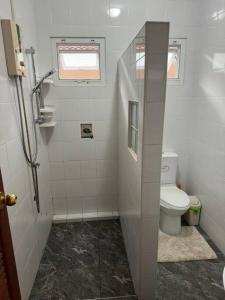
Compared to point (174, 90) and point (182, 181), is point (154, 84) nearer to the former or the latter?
point (174, 90)

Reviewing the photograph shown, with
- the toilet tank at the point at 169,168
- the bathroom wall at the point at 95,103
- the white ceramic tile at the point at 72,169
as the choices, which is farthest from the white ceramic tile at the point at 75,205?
the toilet tank at the point at 169,168

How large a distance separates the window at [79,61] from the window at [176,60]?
802 mm

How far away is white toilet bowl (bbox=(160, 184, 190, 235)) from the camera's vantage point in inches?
81.8

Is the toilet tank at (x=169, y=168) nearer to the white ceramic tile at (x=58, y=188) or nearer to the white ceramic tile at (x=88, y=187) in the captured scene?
the white ceramic tile at (x=88, y=187)

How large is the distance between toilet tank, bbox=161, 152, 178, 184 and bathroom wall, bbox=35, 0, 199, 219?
0.58 ft

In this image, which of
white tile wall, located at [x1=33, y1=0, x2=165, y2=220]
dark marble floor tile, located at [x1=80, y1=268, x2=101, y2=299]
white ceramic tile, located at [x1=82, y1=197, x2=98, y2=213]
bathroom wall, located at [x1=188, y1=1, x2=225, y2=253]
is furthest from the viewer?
white ceramic tile, located at [x1=82, y1=197, x2=98, y2=213]

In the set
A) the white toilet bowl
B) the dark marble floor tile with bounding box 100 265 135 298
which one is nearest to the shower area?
the dark marble floor tile with bounding box 100 265 135 298

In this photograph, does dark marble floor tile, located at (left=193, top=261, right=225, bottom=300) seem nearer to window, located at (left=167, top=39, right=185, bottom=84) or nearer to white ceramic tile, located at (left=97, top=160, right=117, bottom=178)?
white ceramic tile, located at (left=97, top=160, right=117, bottom=178)

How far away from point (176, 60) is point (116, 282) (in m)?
2.39

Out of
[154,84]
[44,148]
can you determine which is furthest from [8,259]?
[44,148]

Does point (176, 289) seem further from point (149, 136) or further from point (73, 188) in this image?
point (73, 188)

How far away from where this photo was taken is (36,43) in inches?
81.5

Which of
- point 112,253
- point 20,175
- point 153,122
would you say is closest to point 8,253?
point 20,175

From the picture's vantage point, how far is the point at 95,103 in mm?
2326
